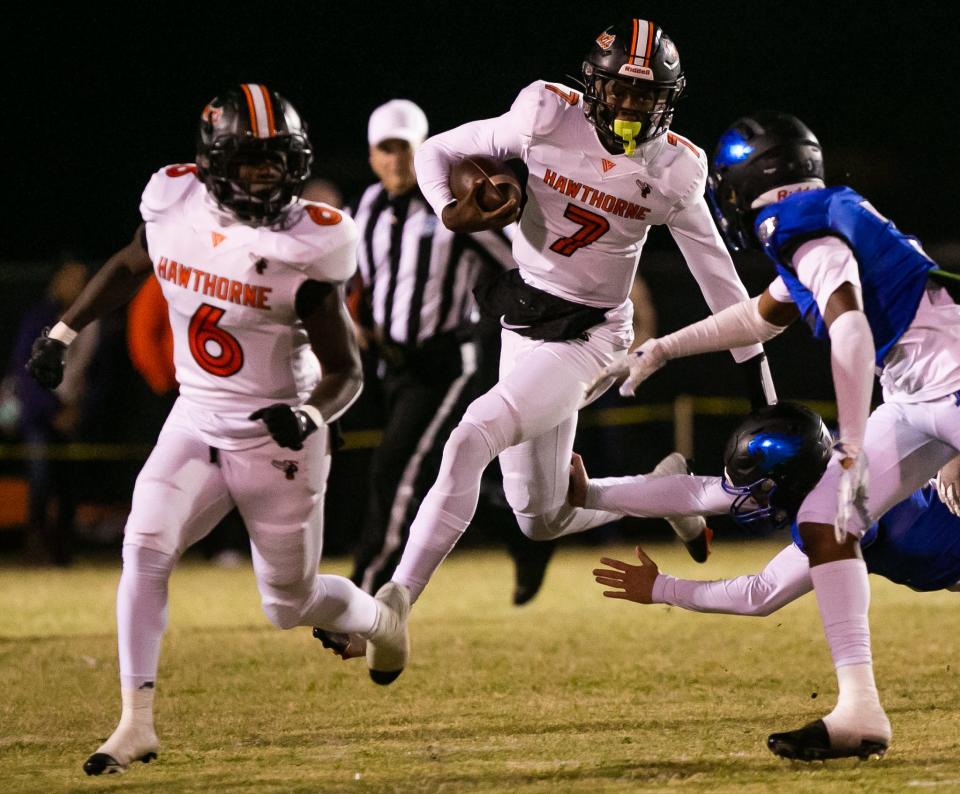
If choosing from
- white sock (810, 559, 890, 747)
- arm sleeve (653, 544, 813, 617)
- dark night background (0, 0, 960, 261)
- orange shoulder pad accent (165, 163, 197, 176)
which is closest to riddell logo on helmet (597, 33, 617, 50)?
orange shoulder pad accent (165, 163, 197, 176)

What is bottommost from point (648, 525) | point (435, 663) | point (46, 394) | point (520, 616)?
point (648, 525)

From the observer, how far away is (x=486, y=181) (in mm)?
4848

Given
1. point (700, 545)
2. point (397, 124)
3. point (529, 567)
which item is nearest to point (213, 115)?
point (700, 545)

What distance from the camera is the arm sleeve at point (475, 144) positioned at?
199 inches

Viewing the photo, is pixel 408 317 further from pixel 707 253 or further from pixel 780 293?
pixel 780 293

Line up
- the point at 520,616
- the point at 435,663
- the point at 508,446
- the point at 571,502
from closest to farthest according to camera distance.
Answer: the point at 508,446, the point at 571,502, the point at 435,663, the point at 520,616

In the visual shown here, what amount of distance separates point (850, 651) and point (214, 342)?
1.89 metres

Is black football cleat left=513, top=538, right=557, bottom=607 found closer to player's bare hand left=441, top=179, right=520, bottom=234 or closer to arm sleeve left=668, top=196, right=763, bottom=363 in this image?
arm sleeve left=668, top=196, right=763, bottom=363

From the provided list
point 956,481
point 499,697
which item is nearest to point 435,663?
point 499,697

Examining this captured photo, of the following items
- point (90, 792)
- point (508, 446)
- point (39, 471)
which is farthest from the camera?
point (39, 471)

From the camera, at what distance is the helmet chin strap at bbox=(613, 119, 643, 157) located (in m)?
4.94

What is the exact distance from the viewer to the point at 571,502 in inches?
217

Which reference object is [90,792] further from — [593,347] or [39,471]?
[39,471]

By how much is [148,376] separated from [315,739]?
5802mm
